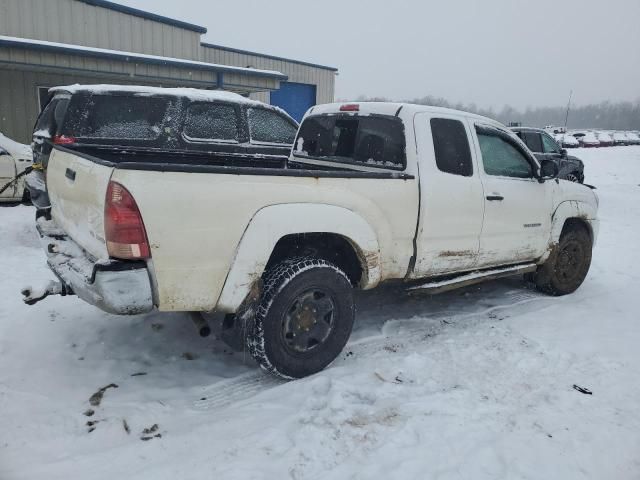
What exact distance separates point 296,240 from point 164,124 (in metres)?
3.95

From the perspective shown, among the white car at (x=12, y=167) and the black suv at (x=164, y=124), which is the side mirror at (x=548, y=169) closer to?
the black suv at (x=164, y=124)

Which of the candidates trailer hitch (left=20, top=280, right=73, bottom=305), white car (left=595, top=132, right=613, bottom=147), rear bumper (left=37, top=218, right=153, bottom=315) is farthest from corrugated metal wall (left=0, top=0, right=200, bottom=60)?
white car (left=595, top=132, right=613, bottom=147)

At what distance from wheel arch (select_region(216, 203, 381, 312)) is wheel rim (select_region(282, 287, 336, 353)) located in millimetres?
349

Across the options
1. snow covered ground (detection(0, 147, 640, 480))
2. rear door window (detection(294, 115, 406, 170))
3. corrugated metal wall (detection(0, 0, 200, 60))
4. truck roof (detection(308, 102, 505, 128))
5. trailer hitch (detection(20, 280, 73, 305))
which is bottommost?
snow covered ground (detection(0, 147, 640, 480))

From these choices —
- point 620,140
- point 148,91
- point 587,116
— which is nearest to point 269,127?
point 148,91

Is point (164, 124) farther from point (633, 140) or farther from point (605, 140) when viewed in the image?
point (633, 140)

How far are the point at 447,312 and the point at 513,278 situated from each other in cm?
173

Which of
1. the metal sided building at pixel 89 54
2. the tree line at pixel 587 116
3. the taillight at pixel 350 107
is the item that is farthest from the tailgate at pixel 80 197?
the tree line at pixel 587 116

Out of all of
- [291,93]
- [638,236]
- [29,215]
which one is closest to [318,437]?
[29,215]

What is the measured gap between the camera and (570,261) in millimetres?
5543

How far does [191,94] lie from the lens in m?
6.80

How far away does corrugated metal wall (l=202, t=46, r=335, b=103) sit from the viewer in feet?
56.8

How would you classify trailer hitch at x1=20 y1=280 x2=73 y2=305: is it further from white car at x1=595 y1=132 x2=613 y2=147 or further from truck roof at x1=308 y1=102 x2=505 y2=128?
white car at x1=595 y1=132 x2=613 y2=147

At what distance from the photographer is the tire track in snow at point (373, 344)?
3262 millimetres
